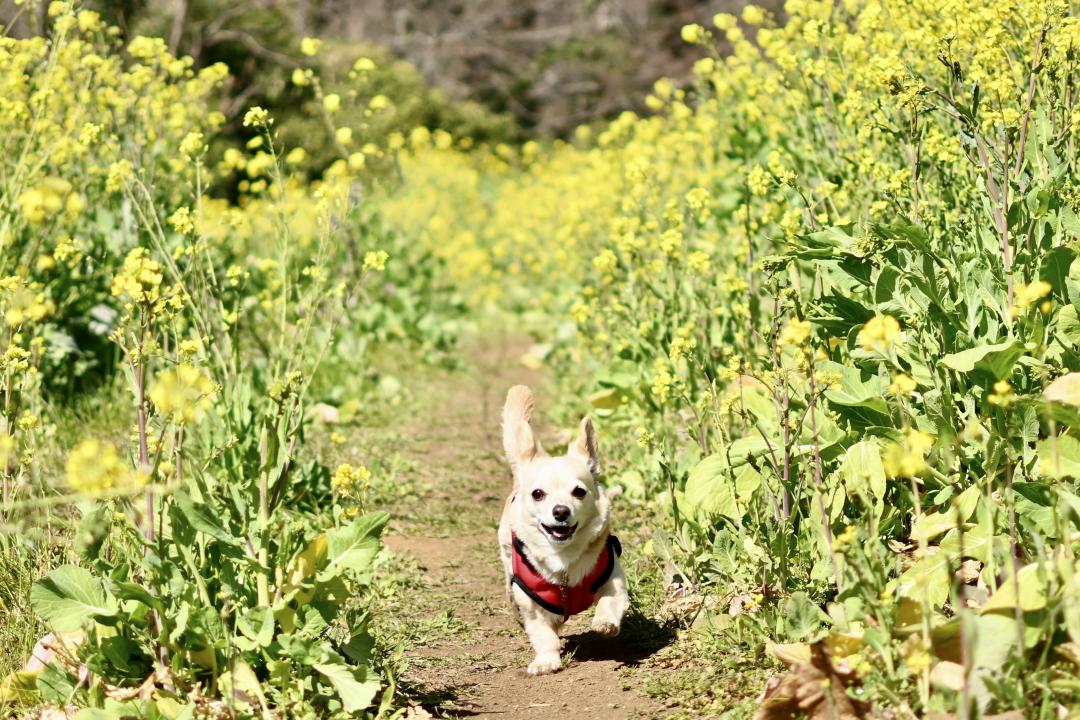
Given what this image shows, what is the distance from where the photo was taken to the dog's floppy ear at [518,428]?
14.5ft

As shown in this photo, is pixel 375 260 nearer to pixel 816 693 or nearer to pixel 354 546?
pixel 354 546

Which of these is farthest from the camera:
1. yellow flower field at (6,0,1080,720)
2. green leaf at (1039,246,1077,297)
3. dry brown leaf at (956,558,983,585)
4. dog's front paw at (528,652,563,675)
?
dog's front paw at (528,652,563,675)

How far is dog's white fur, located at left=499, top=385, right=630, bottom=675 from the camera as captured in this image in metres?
3.87

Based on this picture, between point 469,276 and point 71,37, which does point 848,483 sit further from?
point 469,276

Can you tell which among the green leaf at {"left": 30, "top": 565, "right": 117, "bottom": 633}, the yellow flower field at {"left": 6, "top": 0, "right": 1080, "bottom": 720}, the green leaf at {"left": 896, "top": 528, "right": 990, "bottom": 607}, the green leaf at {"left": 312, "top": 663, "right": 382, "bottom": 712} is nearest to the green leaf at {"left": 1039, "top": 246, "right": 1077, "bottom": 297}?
the yellow flower field at {"left": 6, "top": 0, "right": 1080, "bottom": 720}

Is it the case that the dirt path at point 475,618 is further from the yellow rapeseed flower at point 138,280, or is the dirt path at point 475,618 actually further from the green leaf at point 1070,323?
the green leaf at point 1070,323

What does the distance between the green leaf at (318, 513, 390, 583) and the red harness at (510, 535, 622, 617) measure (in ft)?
3.07

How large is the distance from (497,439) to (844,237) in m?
3.46

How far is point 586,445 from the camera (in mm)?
4336

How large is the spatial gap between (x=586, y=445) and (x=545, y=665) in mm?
850

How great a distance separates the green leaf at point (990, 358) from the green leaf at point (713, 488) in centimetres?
79

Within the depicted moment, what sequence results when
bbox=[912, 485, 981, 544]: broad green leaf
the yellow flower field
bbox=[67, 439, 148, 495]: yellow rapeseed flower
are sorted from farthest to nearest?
bbox=[912, 485, 981, 544]: broad green leaf → the yellow flower field → bbox=[67, 439, 148, 495]: yellow rapeseed flower

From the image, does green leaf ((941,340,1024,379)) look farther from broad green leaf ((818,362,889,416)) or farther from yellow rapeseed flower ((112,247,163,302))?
yellow rapeseed flower ((112,247,163,302))

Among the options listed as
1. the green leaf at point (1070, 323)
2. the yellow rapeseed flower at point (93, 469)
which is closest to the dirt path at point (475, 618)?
the yellow rapeseed flower at point (93, 469)
